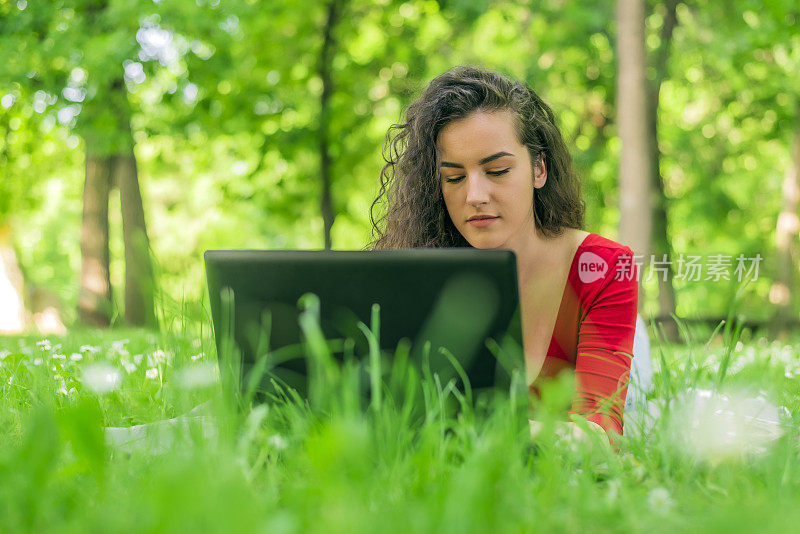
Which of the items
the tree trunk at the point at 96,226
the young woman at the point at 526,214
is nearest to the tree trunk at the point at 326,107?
the tree trunk at the point at 96,226

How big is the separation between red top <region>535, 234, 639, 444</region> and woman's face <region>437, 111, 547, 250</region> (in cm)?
32

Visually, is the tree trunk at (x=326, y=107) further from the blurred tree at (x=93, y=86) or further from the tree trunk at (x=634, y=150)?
the tree trunk at (x=634, y=150)

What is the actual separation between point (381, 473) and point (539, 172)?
6.65 ft

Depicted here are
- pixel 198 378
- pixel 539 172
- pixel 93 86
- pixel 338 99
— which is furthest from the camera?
pixel 338 99

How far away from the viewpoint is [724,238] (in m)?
18.2

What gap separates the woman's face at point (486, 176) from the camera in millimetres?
2758

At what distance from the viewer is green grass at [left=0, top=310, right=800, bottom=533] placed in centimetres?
116

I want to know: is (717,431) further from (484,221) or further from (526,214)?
(526,214)

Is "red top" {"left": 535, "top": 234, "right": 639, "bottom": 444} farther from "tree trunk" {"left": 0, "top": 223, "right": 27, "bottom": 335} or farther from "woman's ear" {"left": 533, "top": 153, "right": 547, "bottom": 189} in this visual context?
"tree trunk" {"left": 0, "top": 223, "right": 27, "bottom": 335}

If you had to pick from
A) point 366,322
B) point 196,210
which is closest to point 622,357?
point 366,322

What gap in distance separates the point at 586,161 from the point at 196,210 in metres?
17.9

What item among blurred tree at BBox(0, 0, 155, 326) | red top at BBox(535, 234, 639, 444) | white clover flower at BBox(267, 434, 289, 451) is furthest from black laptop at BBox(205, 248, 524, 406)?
blurred tree at BBox(0, 0, 155, 326)

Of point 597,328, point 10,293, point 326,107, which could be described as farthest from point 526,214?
point 10,293

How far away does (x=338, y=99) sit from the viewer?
40.1 feet
